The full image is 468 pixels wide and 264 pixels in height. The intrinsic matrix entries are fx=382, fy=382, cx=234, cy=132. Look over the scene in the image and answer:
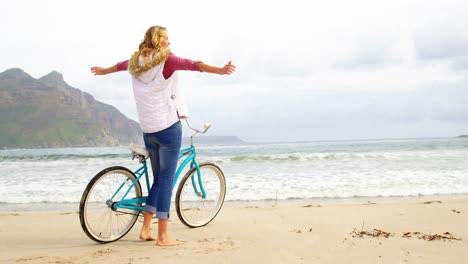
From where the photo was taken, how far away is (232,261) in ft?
10.5

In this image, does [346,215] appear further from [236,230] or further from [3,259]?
[3,259]

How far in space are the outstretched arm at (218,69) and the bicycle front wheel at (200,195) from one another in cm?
148

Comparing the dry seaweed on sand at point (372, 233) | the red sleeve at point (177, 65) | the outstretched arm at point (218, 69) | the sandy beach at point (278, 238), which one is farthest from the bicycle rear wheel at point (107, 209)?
the dry seaweed on sand at point (372, 233)

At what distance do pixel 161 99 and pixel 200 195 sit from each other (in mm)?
1477

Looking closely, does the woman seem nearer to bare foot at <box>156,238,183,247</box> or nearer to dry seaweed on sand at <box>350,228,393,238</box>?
bare foot at <box>156,238,183,247</box>

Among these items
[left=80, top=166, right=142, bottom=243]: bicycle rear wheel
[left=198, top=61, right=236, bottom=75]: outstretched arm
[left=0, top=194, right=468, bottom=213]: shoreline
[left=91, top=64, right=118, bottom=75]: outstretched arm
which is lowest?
[left=0, top=194, right=468, bottom=213]: shoreline

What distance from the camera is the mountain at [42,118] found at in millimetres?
133875

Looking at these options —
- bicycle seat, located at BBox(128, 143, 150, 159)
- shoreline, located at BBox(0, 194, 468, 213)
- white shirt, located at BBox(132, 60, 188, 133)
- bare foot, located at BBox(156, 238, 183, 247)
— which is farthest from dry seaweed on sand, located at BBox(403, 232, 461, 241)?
bicycle seat, located at BBox(128, 143, 150, 159)

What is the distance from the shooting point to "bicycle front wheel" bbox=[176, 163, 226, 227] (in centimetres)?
444

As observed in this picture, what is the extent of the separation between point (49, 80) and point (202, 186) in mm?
203055

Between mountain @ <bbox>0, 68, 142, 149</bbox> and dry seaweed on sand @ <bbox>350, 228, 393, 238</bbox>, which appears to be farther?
mountain @ <bbox>0, 68, 142, 149</bbox>

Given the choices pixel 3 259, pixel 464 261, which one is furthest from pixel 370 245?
pixel 3 259

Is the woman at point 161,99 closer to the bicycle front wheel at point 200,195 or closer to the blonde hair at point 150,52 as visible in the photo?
the blonde hair at point 150,52

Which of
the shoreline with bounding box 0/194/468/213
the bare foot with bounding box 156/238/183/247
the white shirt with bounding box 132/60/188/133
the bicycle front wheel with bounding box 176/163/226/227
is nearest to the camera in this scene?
the white shirt with bounding box 132/60/188/133
